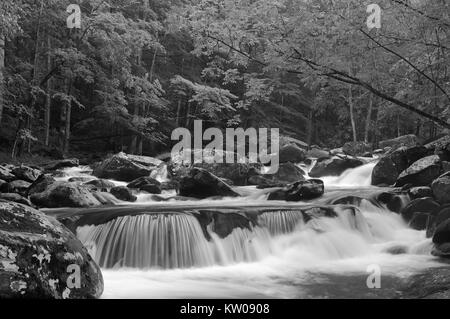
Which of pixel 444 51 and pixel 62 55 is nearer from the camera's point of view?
pixel 444 51

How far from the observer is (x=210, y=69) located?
702cm

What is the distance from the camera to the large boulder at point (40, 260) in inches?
161

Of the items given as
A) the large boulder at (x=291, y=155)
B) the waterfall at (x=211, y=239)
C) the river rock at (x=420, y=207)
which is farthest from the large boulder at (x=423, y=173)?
the large boulder at (x=291, y=155)

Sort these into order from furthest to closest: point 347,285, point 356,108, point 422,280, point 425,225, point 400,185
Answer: point 356,108, point 400,185, point 425,225, point 347,285, point 422,280

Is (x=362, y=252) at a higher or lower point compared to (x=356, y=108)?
lower

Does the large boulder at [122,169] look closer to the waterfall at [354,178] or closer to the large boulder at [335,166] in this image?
the large boulder at [335,166]

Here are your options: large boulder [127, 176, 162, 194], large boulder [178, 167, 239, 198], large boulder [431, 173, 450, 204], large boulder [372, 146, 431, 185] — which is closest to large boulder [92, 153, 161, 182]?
large boulder [127, 176, 162, 194]

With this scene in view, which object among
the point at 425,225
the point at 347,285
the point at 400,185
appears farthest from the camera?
the point at 400,185

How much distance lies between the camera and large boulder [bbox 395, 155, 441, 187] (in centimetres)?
1203

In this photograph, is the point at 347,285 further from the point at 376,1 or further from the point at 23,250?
the point at 23,250

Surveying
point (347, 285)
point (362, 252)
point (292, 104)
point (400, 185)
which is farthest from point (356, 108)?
point (347, 285)

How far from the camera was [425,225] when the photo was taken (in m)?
9.71

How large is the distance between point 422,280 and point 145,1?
835 inches

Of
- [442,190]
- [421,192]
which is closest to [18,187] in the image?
[421,192]
